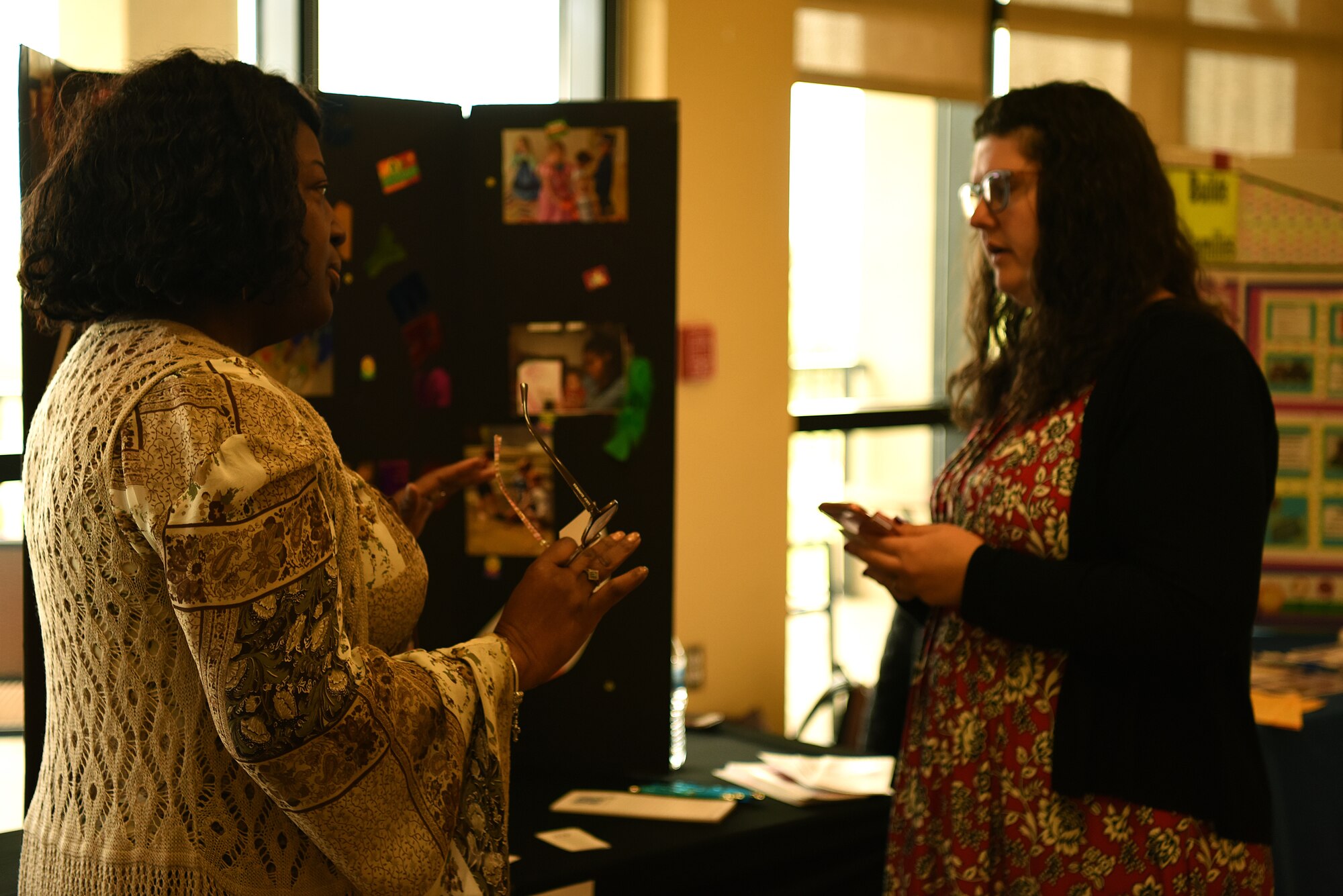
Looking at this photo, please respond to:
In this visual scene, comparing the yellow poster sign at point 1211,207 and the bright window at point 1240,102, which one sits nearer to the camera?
the yellow poster sign at point 1211,207

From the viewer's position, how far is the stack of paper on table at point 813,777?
219 cm

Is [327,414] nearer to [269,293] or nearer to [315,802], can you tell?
[269,293]

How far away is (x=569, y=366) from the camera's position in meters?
2.21

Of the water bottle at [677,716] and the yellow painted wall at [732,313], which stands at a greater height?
the yellow painted wall at [732,313]

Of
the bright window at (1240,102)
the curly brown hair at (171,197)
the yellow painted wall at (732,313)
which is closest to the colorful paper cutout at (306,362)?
the curly brown hair at (171,197)

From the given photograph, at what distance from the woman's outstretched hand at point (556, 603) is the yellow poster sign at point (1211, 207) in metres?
2.65

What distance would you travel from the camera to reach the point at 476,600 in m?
2.24

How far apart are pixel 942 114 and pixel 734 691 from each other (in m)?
2.37

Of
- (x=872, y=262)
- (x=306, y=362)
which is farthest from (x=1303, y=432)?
(x=306, y=362)

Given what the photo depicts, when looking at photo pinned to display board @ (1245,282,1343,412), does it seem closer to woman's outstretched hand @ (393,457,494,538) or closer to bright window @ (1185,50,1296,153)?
bright window @ (1185,50,1296,153)

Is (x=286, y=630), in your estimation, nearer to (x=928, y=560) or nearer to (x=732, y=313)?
(x=928, y=560)

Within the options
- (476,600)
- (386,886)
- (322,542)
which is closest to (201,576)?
(322,542)

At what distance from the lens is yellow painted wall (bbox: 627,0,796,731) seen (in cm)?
341

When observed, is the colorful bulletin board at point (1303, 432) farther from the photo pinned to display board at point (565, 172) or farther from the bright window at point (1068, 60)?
the photo pinned to display board at point (565, 172)
